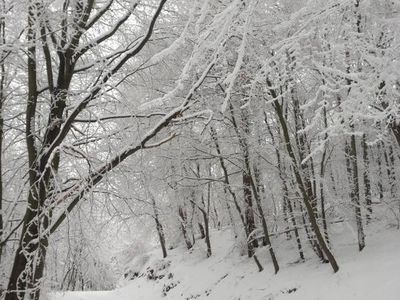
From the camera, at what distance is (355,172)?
8.51 meters

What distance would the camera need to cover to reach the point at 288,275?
30.2ft

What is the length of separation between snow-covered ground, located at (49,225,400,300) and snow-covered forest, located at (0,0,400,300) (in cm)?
5

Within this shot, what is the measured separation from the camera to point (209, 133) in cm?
1024

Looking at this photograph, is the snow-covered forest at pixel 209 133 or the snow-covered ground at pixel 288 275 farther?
the snow-covered ground at pixel 288 275

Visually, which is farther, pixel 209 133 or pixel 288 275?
pixel 209 133

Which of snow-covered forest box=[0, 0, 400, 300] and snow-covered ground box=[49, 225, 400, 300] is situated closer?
snow-covered forest box=[0, 0, 400, 300]

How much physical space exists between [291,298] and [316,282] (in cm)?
59

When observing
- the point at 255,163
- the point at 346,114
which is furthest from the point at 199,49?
the point at 255,163

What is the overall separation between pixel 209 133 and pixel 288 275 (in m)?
3.83

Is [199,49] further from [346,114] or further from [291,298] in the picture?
[291,298]

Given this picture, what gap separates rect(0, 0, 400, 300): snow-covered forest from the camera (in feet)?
14.3

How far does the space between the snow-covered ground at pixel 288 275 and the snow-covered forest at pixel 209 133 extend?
50mm

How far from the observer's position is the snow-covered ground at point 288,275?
7.00 meters

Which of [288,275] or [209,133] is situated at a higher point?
[209,133]
